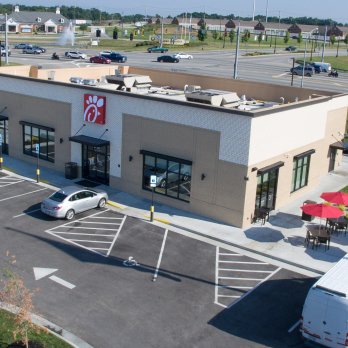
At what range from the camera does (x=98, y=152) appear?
110ft

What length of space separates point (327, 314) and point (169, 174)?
1530cm

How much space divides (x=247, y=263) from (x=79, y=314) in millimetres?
8444

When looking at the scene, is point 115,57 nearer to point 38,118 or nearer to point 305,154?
point 38,118

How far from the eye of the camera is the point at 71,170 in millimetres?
34219

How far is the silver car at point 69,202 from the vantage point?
27.3 m

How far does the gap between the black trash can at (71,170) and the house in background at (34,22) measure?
12095cm

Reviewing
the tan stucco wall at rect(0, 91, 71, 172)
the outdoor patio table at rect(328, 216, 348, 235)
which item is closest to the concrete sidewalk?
the outdoor patio table at rect(328, 216, 348, 235)

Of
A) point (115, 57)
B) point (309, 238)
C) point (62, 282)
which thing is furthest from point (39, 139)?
point (115, 57)

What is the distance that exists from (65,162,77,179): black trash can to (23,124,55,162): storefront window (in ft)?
8.26

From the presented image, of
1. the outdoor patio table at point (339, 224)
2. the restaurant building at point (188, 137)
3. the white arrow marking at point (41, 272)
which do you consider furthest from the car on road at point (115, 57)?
the white arrow marking at point (41, 272)

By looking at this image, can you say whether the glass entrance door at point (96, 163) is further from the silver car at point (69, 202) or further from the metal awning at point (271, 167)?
the metal awning at point (271, 167)

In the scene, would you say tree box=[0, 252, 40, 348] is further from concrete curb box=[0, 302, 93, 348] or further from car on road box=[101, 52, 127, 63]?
car on road box=[101, 52, 127, 63]

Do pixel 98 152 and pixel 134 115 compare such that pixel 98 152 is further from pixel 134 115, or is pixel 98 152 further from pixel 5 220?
pixel 5 220

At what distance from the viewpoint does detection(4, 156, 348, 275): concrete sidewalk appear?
24.5m
